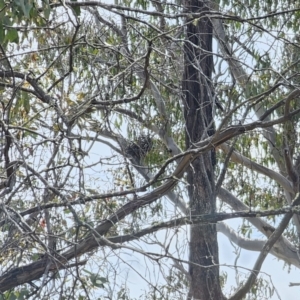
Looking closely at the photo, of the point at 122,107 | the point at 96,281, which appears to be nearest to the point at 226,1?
the point at 122,107

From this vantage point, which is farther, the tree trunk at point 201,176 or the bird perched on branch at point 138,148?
the tree trunk at point 201,176

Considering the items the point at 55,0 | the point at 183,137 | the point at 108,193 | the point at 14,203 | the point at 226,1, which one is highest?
the point at 226,1

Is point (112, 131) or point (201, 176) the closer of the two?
point (112, 131)

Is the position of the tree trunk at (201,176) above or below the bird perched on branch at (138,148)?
above

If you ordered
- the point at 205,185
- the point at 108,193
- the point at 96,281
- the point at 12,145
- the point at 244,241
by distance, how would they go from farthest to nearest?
the point at 244,241
the point at 205,185
the point at 108,193
the point at 12,145
the point at 96,281

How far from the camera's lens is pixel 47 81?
5.68 meters

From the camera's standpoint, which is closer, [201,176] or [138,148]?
[138,148]

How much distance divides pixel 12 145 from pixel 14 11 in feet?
2.36

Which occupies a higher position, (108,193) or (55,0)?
(55,0)

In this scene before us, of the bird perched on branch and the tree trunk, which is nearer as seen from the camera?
the bird perched on branch

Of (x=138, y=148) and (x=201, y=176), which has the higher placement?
(x=201, y=176)

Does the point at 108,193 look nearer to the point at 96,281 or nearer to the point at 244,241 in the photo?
the point at 96,281

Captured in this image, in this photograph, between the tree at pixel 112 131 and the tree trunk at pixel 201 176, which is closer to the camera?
the tree at pixel 112 131

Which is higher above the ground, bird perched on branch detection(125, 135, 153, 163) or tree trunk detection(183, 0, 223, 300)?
tree trunk detection(183, 0, 223, 300)
